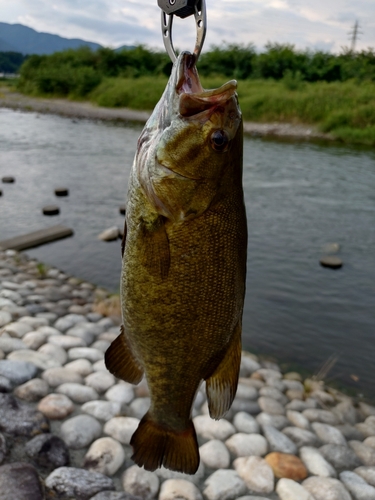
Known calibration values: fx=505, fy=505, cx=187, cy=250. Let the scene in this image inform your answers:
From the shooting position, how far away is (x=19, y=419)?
3693 millimetres

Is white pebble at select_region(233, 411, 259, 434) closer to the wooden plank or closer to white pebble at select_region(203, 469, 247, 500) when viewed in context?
white pebble at select_region(203, 469, 247, 500)

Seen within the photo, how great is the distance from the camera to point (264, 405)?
4840 millimetres

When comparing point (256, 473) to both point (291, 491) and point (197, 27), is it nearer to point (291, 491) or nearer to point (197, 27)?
point (291, 491)

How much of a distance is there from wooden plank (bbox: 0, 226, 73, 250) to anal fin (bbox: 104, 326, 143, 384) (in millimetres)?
7692

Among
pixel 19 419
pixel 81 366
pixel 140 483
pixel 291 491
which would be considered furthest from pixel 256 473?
pixel 81 366

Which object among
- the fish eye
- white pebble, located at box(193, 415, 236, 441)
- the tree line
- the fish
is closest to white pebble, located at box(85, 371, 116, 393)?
white pebble, located at box(193, 415, 236, 441)

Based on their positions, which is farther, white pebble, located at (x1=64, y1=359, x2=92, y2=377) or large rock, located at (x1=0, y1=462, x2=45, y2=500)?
white pebble, located at (x1=64, y1=359, x2=92, y2=377)

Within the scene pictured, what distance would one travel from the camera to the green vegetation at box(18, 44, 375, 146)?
27.5 m

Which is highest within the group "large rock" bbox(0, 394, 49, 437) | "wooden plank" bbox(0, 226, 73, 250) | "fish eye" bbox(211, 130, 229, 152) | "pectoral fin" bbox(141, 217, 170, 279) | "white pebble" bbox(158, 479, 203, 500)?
"fish eye" bbox(211, 130, 229, 152)

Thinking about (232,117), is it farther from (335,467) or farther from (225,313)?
(335,467)

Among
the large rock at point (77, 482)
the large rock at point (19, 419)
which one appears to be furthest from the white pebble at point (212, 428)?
the large rock at point (19, 419)

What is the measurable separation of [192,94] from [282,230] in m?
9.45

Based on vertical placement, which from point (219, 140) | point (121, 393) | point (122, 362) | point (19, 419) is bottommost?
point (121, 393)

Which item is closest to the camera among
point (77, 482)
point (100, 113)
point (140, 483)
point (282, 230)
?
point (77, 482)
